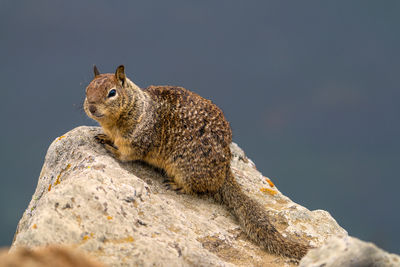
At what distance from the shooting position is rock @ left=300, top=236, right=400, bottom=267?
486 cm

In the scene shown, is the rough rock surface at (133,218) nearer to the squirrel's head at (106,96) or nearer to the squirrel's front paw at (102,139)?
the squirrel's front paw at (102,139)

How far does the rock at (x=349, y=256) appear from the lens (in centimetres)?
486

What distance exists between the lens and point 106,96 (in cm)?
763

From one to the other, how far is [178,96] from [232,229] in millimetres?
2767

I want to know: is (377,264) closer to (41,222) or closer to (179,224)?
(179,224)

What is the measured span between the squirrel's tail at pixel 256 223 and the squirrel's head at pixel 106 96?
2.42 metres

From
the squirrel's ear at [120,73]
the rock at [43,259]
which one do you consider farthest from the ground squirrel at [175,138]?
the rock at [43,259]

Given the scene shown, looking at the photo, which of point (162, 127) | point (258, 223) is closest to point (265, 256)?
point (258, 223)

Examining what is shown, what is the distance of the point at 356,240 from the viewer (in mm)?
4977

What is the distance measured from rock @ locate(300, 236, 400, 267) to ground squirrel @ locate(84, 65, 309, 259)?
8.97 feet

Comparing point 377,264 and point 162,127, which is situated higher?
point 162,127

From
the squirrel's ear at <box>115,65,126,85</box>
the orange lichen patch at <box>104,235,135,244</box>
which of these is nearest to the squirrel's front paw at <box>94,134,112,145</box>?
the squirrel's ear at <box>115,65,126,85</box>

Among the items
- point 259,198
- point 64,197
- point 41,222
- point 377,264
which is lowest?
point 41,222

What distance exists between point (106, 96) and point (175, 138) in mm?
1490
